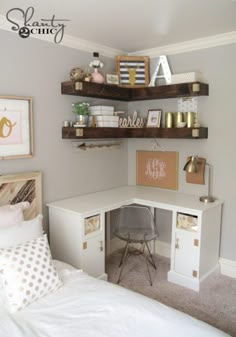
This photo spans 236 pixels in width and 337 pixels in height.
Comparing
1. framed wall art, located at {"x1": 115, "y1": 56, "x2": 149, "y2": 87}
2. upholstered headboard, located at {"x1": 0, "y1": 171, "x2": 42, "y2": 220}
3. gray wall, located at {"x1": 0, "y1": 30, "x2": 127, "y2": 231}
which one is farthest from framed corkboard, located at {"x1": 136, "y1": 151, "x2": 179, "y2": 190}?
upholstered headboard, located at {"x1": 0, "y1": 171, "x2": 42, "y2": 220}

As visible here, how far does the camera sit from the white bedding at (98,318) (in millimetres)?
1468

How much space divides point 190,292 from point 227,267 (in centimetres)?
56

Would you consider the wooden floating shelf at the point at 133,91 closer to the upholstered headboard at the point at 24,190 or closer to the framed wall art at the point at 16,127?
the framed wall art at the point at 16,127

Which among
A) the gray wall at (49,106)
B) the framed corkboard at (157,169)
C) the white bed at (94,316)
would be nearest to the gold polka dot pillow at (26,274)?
the white bed at (94,316)

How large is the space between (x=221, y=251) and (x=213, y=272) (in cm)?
24

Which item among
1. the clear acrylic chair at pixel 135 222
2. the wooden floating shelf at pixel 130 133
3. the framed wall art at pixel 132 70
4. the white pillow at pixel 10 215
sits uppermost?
the framed wall art at pixel 132 70

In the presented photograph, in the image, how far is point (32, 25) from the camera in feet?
8.20

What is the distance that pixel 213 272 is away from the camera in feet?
9.73

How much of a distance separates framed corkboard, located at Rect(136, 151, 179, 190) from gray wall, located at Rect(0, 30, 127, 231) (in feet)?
1.82

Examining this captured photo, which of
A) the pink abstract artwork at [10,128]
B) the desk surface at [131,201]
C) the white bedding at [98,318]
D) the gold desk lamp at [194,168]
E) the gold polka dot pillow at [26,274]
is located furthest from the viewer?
the gold desk lamp at [194,168]

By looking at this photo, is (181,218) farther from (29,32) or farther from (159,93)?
(29,32)

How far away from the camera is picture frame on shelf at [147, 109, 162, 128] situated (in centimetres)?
334

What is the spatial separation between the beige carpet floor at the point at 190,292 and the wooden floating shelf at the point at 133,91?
179 centimetres

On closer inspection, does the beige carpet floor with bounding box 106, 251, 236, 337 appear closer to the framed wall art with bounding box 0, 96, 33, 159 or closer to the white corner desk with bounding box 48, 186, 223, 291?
the white corner desk with bounding box 48, 186, 223, 291
